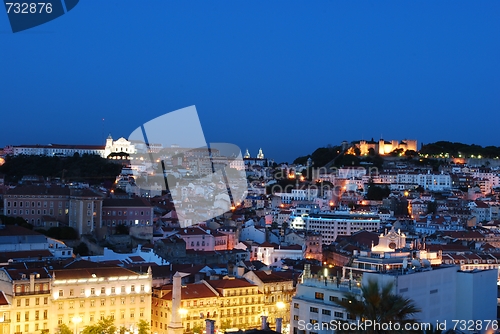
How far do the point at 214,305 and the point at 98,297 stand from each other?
324cm

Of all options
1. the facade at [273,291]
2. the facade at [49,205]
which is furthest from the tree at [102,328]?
the facade at [49,205]

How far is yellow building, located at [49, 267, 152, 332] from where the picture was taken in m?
20.2

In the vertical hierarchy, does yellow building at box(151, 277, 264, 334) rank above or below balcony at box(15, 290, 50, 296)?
below

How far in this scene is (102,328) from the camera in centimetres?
1925

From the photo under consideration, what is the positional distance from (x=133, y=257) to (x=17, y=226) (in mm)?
4557

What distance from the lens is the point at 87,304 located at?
67.4 feet

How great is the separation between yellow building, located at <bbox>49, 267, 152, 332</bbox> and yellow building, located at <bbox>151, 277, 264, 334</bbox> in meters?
0.52

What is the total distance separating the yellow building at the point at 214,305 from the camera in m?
21.5

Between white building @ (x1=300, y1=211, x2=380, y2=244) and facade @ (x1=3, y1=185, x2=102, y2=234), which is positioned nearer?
facade @ (x1=3, y1=185, x2=102, y2=234)

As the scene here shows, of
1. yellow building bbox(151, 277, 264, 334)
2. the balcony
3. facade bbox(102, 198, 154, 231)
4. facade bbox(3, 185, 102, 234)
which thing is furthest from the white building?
the balcony

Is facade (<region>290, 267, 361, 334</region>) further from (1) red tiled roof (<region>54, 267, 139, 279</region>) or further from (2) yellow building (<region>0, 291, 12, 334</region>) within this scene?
(2) yellow building (<region>0, 291, 12, 334</region>)

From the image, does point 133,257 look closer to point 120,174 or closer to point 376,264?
point 376,264

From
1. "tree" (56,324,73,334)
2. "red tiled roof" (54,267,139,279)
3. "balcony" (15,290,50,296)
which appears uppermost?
"red tiled roof" (54,267,139,279)

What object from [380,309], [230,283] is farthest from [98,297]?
[380,309]
